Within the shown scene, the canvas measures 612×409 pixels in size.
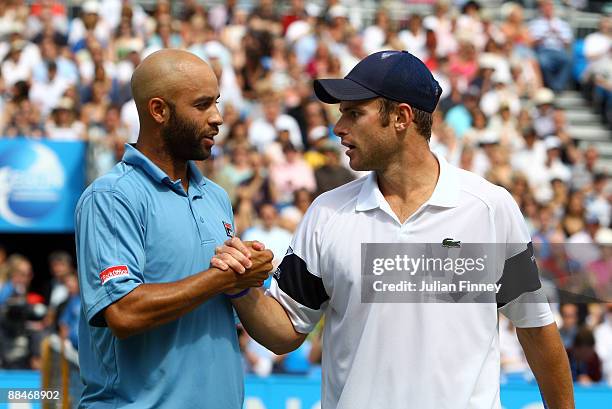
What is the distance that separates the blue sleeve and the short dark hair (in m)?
1.01

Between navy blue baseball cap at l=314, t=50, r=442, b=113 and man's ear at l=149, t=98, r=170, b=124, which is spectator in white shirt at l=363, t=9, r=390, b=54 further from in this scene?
man's ear at l=149, t=98, r=170, b=124

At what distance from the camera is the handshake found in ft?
12.9

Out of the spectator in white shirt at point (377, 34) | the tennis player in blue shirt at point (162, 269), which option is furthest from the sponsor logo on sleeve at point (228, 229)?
the spectator in white shirt at point (377, 34)

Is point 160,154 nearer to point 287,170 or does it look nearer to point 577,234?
point 287,170

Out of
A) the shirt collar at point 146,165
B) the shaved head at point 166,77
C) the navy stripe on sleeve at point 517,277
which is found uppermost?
the shaved head at point 166,77

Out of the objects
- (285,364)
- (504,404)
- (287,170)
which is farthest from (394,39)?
(504,404)

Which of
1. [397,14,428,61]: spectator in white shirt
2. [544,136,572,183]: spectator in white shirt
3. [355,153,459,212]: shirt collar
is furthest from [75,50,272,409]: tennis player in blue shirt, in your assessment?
[397,14,428,61]: spectator in white shirt

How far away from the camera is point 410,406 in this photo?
13.4 feet

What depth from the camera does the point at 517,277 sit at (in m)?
4.32

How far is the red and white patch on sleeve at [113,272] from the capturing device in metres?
3.82

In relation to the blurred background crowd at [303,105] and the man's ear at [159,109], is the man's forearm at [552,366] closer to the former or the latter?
the man's ear at [159,109]

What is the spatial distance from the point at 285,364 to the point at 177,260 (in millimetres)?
6097

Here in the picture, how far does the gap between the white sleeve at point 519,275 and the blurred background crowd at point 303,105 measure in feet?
14.4

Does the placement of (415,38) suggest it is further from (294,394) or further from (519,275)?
(519,275)
